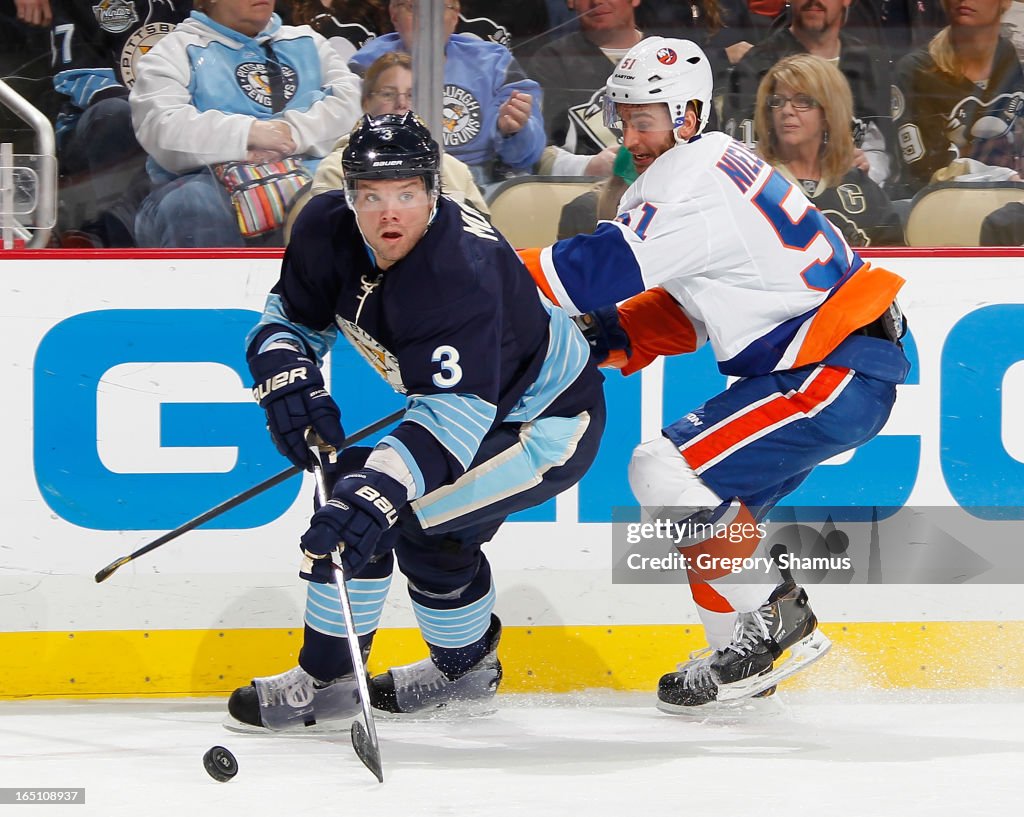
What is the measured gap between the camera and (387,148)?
8.21 ft

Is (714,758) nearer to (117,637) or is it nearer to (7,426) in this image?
(117,637)

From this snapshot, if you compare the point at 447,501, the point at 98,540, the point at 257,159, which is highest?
the point at 257,159

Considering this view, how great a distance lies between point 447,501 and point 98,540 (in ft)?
Answer: 3.24

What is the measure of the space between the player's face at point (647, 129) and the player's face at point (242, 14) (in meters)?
0.95

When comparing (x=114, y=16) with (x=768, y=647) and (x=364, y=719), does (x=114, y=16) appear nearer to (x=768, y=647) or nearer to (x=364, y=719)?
(x=364, y=719)

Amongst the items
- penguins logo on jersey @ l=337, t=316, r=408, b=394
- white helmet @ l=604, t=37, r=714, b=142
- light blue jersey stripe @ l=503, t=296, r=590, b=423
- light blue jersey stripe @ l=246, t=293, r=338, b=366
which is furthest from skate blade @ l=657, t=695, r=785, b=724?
white helmet @ l=604, t=37, r=714, b=142

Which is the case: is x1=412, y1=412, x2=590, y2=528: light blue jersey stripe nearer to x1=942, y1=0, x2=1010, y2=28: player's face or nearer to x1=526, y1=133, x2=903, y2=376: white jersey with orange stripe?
x1=526, y1=133, x2=903, y2=376: white jersey with orange stripe

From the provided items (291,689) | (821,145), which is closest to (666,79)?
(821,145)

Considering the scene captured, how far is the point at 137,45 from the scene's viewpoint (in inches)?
132

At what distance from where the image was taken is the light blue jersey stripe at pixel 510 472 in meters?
2.77

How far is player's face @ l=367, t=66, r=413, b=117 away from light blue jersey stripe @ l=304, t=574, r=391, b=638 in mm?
1187

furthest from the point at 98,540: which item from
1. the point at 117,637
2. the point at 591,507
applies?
the point at 591,507

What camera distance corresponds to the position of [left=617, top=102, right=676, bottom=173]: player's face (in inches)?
117

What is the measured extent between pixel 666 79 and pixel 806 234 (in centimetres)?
43
